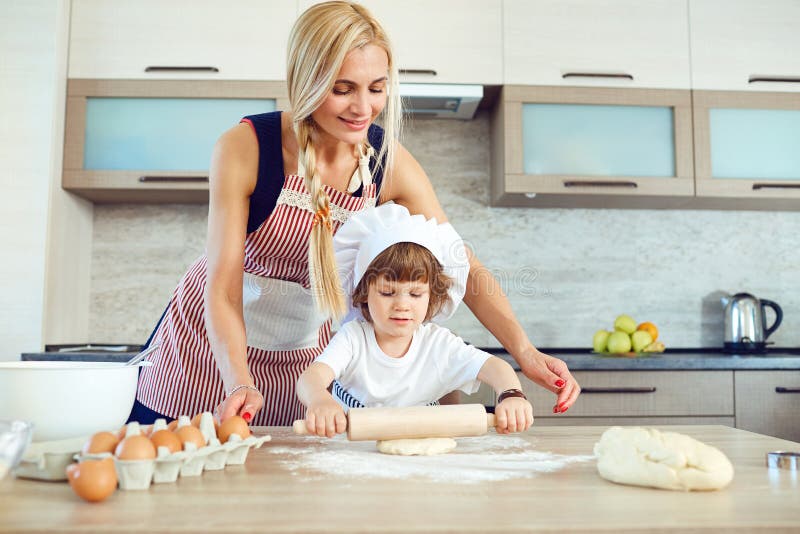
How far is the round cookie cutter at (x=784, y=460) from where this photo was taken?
817 millimetres

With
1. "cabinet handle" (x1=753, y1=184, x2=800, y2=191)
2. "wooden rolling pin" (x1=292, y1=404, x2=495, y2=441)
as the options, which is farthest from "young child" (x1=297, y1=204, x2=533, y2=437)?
"cabinet handle" (x1=753, y1=184, x2=800, y2=191)

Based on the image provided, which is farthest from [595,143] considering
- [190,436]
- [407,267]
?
[190,436]

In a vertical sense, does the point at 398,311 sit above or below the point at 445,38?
below

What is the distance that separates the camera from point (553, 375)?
1208 mm

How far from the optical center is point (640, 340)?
2568 millimetres

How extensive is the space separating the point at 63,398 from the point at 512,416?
59cm

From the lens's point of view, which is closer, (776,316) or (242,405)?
(242,405)

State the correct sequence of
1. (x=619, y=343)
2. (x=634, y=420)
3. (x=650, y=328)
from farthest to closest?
1. (x=650, y=328)
2. (x=619, y=343)
3. (x=634, y=420)

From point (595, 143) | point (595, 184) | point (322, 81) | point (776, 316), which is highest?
point (595, 143)

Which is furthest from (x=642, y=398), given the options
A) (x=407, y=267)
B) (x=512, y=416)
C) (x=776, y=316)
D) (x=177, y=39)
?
(x=177, y=39)

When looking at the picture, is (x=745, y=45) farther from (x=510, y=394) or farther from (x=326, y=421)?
(x=326, y=421)

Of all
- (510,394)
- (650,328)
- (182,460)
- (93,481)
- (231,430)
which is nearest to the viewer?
(93,481)

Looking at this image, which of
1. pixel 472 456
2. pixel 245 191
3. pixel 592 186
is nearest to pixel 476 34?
pixel 592 186

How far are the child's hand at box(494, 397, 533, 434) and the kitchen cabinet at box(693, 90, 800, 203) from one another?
183 centimetres
